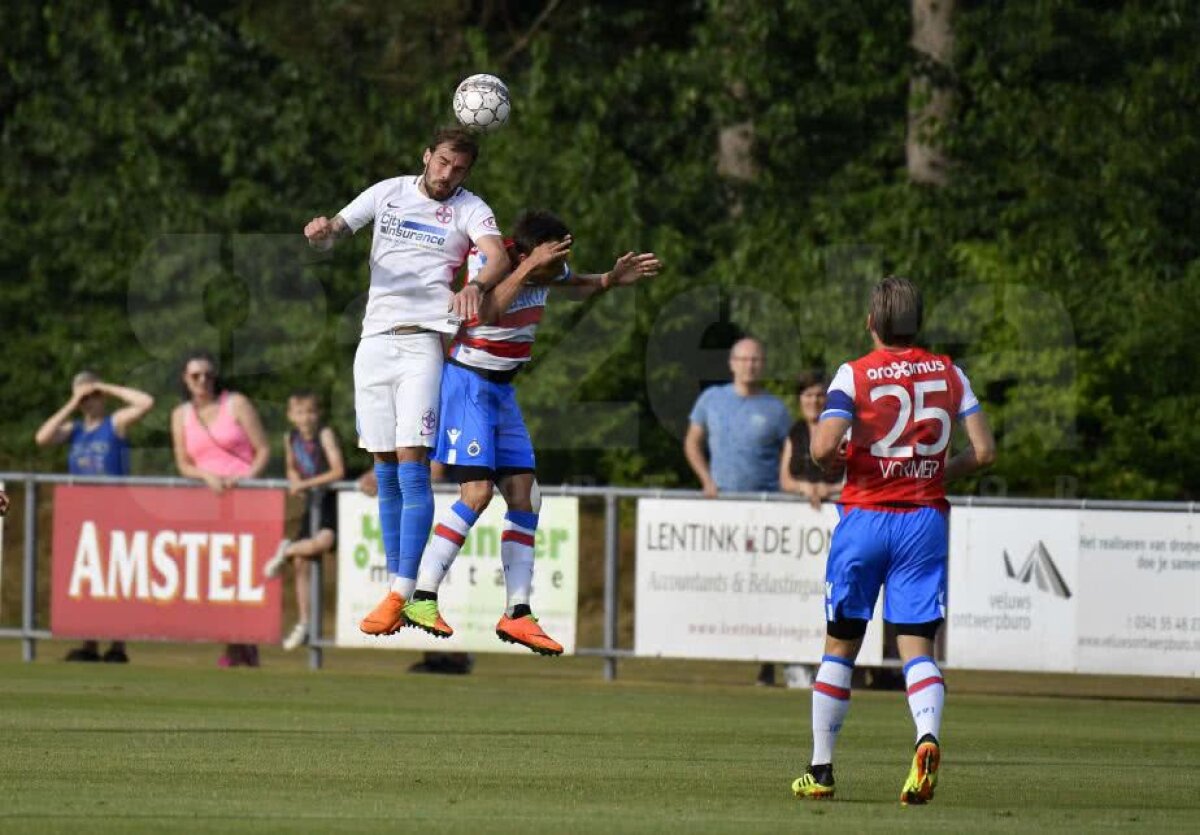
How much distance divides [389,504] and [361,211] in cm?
161

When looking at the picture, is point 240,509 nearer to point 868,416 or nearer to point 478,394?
point 478,394

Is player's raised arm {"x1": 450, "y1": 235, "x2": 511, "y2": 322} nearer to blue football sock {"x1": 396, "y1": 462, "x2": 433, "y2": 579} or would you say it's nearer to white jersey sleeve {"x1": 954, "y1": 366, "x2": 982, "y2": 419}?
blue football sock {"x1": 396, "y1": 462, "x2": 433, "y2": 579}

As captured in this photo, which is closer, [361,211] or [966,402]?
[966,402]

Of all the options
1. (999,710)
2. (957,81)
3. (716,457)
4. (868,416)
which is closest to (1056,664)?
(999,710)

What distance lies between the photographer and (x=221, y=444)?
61.3 ft

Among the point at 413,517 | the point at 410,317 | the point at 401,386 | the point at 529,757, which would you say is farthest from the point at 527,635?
the point at 410,317

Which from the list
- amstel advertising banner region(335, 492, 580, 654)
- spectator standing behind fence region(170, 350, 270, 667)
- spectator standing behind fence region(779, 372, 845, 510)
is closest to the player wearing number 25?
spectator standing behind fence region(779, 372, 845, 510)

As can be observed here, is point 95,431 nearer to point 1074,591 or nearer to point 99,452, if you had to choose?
point 99,452

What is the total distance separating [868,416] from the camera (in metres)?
9.58

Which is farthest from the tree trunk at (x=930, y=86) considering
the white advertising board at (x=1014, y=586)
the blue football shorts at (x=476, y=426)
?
the blue football shorts at (x=476, y=426)

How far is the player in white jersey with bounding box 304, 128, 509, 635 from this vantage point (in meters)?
12.2

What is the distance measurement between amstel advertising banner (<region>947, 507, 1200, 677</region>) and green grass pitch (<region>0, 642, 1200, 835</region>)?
0.38 metres

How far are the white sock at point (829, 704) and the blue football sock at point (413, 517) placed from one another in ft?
10.4

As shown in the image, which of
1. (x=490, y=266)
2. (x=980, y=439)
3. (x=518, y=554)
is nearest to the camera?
(x=980, y=439)
